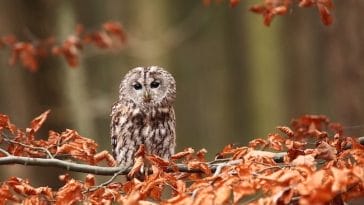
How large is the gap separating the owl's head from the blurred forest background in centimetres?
156

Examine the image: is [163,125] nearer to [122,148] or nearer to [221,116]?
[122,148]

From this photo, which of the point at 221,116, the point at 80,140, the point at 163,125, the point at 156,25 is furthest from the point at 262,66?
the point at 80,140

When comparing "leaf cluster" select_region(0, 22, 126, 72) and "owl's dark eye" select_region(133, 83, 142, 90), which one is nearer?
"owl's dark eye" select_region(133, 83, 142, 90)

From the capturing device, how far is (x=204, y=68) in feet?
62.5

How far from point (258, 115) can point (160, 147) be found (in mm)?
9541

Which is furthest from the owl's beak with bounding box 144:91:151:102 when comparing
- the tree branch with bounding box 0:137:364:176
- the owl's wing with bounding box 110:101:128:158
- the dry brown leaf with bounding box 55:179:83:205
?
the dry brown leaf with bounding box 55:179:83:205

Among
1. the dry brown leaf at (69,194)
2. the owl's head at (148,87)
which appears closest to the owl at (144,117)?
the owl's head at (148,87)

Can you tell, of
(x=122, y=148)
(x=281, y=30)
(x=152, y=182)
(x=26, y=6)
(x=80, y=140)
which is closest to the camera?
(x=152, y=182)

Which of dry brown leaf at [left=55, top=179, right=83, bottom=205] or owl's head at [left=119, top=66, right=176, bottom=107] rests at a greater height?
owl's head at [left=119, top=66, right=176, bottom=107]

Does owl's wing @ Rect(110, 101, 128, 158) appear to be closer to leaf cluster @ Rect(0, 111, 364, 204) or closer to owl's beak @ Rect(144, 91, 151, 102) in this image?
owl's beak @ Rect(144, 91, 151, 102)

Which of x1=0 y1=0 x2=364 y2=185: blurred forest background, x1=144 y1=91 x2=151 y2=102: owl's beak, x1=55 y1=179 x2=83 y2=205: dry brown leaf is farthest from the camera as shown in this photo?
x1=0 y1=0 x2=364 y2=185: blurred forest background

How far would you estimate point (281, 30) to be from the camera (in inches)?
578

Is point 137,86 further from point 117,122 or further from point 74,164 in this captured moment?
point 74,164

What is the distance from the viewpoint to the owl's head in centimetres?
614
